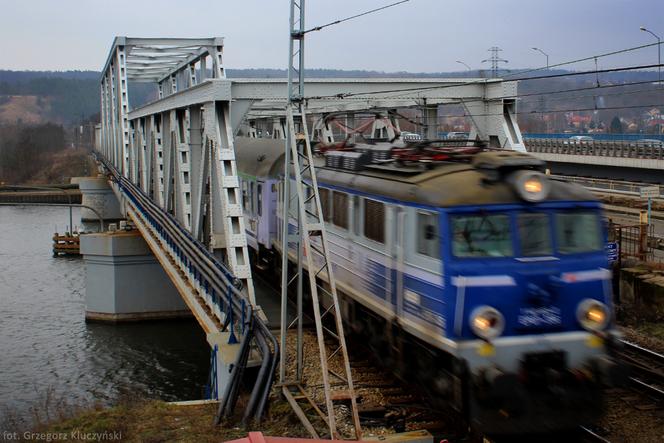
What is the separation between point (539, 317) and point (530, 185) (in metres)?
1.75

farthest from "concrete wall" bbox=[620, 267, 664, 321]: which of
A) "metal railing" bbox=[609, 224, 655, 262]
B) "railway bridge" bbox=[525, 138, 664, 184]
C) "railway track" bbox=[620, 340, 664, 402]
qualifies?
"railway bridge" bbox=[525, 138, 664, 184]

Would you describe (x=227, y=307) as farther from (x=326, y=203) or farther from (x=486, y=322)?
(x=486, y=322)

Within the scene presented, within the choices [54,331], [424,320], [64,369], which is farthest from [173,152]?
[424,320]

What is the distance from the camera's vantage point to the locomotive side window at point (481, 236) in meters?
10.7

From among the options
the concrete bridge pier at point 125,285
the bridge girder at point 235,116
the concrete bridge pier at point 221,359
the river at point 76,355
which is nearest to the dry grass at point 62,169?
the river at point 76,355

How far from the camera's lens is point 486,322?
10.4 m

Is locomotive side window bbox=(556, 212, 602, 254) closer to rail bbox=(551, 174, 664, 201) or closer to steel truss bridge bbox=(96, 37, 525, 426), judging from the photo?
steel truss bridge bbox=(96, 37, 525, 426)

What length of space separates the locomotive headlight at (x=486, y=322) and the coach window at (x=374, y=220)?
2607mm

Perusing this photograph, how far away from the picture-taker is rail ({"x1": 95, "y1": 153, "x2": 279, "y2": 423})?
12.1 metres

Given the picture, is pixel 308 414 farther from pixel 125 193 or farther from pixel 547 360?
pixel 125 193

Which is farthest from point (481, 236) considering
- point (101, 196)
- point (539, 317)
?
point (101, 196)

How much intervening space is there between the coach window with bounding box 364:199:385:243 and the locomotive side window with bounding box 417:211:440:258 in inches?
54.8

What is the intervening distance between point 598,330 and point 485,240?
196 centimetres

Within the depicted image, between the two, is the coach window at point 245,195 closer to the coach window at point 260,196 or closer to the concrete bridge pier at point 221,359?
the coach window at point 260,196
